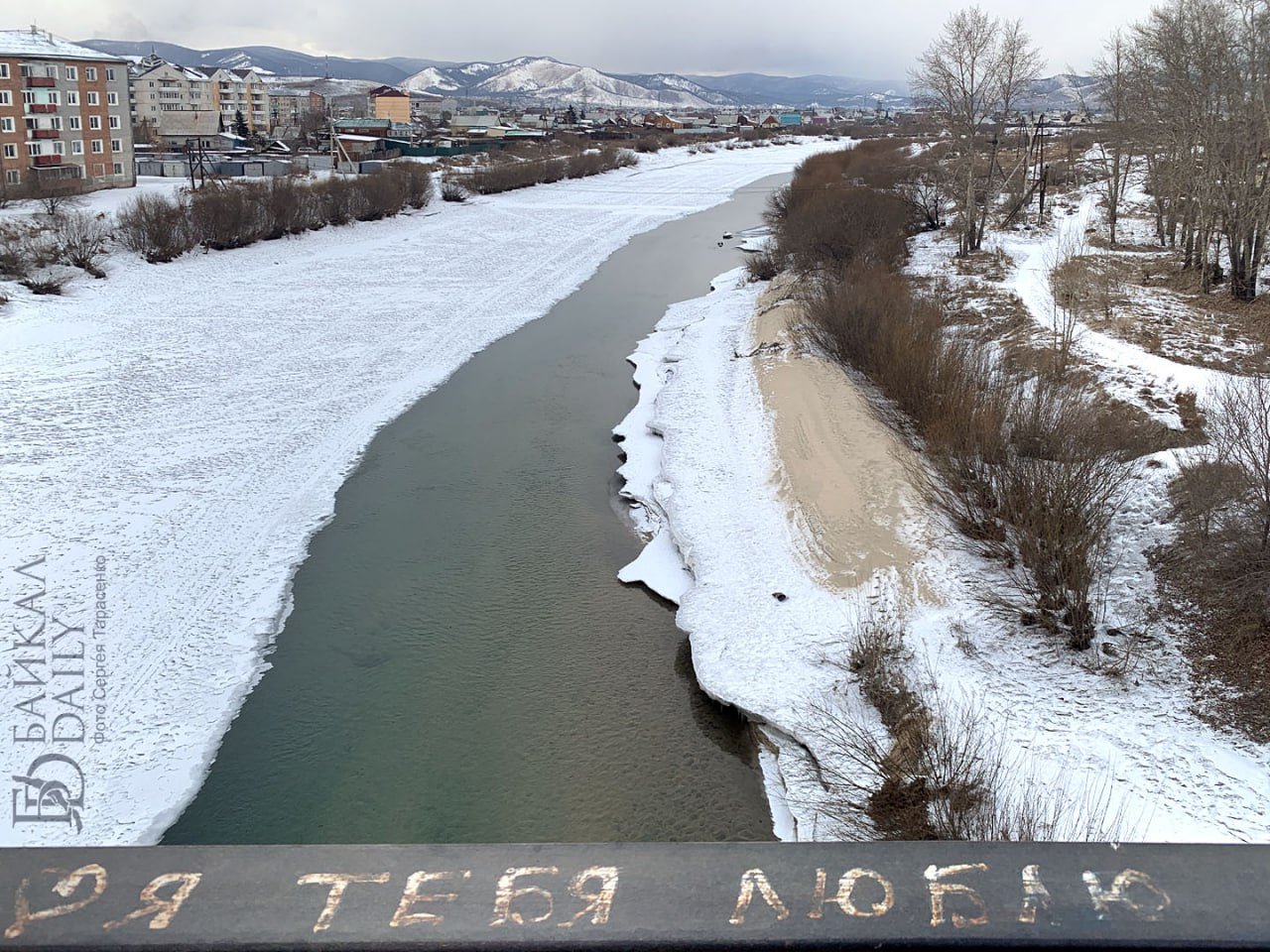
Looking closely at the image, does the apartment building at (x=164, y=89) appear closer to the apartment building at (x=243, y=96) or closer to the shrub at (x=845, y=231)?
the apartment building at (x=243, y=96)

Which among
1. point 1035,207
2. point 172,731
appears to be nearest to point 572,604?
point 172,731

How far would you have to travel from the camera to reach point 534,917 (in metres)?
4.95

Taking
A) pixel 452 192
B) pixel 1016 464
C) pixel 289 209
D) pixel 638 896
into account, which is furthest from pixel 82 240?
pixel 638 896

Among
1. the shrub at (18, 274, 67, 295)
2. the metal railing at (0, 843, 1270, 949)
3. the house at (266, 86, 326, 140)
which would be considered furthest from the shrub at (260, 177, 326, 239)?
the house at (266, 86, 326, 140)

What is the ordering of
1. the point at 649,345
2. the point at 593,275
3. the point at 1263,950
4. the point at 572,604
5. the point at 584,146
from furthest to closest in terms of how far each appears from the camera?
the point at 584,146
the point at 593,275
the point at 649,345
the point at 572,604
the point at 1263,950

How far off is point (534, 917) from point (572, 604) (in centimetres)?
908

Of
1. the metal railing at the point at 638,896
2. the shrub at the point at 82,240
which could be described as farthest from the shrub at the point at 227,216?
the metal railing at the point at 638,896

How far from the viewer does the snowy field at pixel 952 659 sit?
374 inches

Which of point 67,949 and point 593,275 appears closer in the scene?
point 67,949

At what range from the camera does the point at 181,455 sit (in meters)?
18.2

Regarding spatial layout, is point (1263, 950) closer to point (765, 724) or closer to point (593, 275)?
point (765, 724)

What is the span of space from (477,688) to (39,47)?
57.3 metres

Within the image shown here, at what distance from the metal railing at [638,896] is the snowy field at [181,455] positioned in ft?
17.3

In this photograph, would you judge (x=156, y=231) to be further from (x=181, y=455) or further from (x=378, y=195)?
(x=181, y=455)
